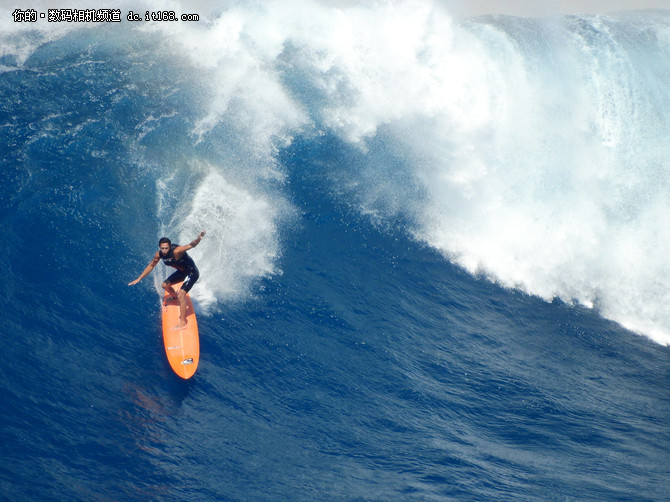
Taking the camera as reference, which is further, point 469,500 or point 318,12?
point 318,12

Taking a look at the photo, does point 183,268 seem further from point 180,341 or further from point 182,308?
point 180,341

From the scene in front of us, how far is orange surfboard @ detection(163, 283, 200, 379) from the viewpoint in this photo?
30.2ft

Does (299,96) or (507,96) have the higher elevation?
(507,96)

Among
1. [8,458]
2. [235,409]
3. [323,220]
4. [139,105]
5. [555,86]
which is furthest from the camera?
[555,86]

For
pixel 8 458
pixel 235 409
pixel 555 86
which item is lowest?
pixel 8 458

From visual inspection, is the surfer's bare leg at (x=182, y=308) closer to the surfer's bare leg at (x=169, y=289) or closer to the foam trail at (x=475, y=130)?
the surfer's bare leg at (x=169, y=289)

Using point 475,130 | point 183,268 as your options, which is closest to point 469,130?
point 475,130

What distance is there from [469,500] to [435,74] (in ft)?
41.4

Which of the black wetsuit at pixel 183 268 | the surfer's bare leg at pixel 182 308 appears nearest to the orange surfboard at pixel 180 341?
the surfer's bare leg at pixel 182 308

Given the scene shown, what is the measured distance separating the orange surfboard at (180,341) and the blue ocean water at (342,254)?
0.94ft

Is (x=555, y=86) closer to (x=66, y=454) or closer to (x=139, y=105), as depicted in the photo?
(x=139, y=105)

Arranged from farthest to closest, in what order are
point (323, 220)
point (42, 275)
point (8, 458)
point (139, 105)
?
point (139, 105) < point (323, 220) < point (42, 275) < point (8, 458)

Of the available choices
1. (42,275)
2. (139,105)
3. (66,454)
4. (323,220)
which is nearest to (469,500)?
(66,454)

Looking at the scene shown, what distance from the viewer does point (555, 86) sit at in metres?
17.9
